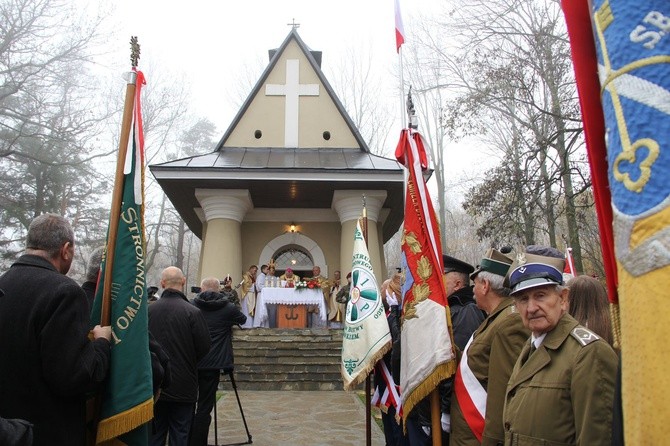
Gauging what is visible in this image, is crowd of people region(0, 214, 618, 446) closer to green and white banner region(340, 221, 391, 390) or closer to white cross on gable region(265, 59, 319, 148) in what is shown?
green and white banner region(340, 221, 391, 390)

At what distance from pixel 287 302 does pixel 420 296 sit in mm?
9695

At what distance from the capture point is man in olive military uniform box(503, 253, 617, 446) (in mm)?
1983

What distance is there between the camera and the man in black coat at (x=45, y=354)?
2.52m

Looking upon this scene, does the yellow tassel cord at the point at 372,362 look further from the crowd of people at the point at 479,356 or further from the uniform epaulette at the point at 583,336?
the uniform epaulette at the point at 583,336

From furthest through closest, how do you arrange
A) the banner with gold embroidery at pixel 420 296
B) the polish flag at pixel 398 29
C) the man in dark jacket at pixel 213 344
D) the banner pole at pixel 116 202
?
the man in dark jacket at pixel 213 344, the polish flag at pixel 398 29, the banner with gold embroidery at pixel 420 296, the banner pole at pixel 116 202

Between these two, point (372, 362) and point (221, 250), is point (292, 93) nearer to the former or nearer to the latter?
point (221, 250)

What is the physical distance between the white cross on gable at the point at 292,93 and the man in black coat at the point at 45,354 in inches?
559

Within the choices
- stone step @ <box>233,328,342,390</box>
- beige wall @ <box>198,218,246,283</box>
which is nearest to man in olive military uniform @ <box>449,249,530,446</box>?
stone step @ <box>233,328,342,390</box>

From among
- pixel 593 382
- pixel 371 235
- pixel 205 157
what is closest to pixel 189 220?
pixel 205 157

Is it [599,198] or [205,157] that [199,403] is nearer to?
[599,198]

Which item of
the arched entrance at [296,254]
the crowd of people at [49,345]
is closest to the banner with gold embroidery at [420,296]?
the crowd of people at [49,345]

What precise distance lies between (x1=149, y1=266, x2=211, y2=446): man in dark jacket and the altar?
26.2ft

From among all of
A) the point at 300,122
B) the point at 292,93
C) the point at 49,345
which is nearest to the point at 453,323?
the point at 49,345

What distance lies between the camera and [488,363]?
312 cm
